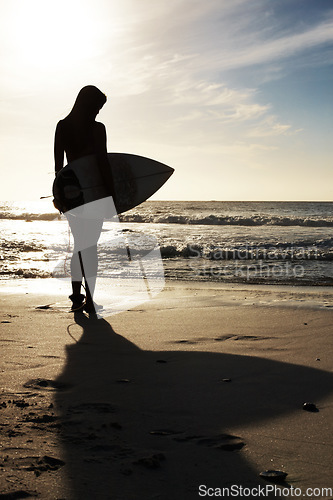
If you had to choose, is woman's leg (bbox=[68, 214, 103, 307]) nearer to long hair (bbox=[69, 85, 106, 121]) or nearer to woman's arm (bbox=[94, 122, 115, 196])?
woman's arm (bbox=[94, 122, 115, 196])

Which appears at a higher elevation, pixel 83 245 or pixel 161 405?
pixel 83 245

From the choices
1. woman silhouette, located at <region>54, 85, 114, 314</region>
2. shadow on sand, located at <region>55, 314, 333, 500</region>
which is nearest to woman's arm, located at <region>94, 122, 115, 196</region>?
woman silhouette, located at <region>54, 85, 114, 314</region>

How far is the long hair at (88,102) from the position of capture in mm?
3795

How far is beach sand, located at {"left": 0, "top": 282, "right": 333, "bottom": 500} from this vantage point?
1354 millimetres

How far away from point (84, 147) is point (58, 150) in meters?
0.22

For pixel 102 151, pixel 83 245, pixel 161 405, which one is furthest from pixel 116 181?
pixel 161 405

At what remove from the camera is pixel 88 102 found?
12.5 ft

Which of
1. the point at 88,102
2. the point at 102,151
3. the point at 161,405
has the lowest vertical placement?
the point at 161,405

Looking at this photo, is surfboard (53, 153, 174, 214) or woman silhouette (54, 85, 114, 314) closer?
woman silhouette (54, 85, 114, 314)

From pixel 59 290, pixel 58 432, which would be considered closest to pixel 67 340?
pixel 58 432

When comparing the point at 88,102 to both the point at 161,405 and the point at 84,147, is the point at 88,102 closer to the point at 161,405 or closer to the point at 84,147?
the point at 84,147

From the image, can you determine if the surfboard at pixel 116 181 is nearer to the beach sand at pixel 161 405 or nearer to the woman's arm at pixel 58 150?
the woman's arm at pixel 58 150

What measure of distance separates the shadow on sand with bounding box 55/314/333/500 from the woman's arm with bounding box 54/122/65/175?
5.56 ft

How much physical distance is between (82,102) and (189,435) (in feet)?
9.69
